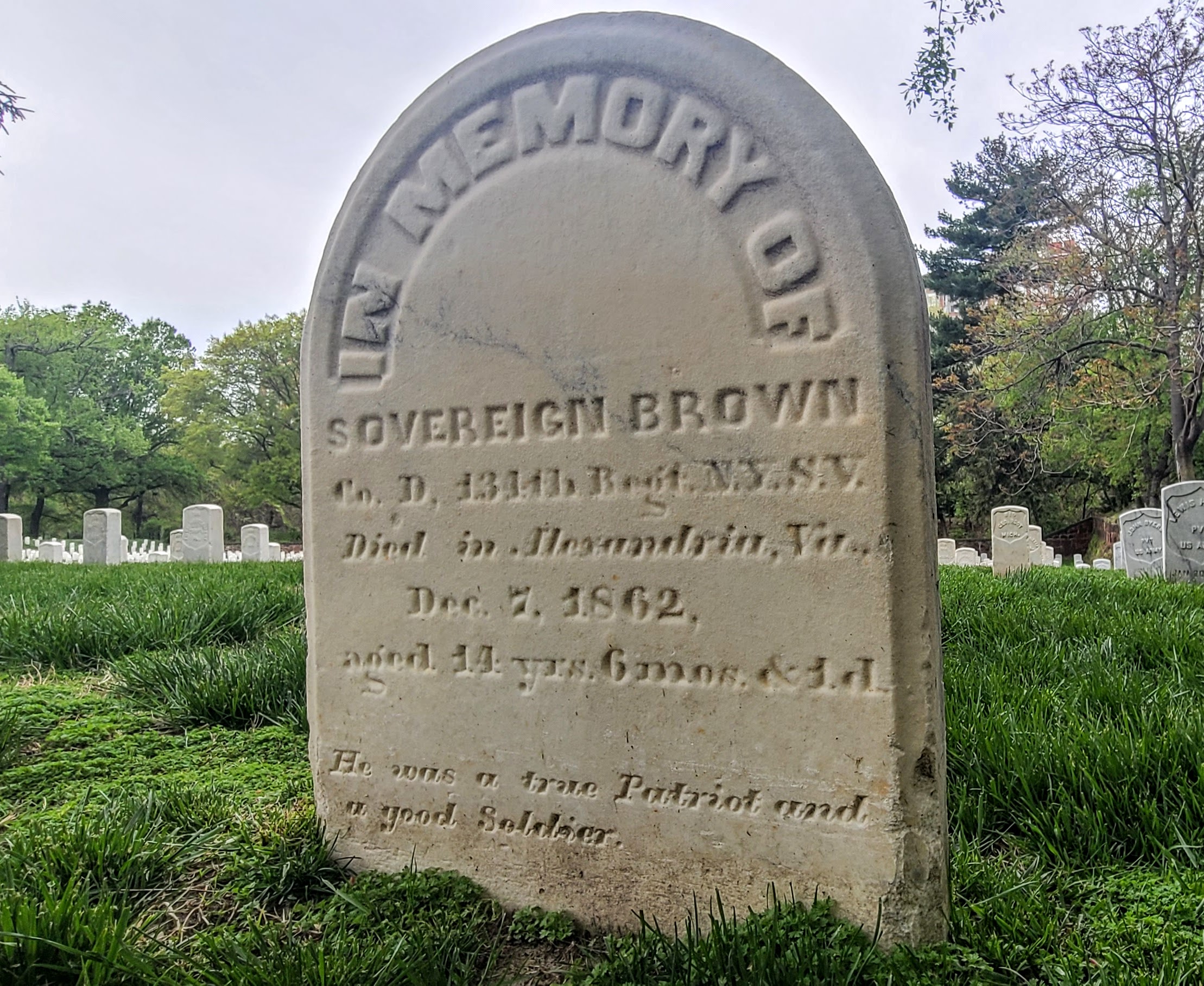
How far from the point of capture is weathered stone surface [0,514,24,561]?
44.4ft

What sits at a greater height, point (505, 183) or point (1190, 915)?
point (505, 183)

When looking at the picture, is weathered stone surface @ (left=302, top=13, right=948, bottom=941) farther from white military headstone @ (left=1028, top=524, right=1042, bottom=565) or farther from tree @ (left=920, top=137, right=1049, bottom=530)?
tree @ (left=920, top=137, right=1049, bottom=530)

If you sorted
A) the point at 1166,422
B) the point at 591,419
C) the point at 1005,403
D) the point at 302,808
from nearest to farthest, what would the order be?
the point at 591,419, the point at 302,808, the point at 1005,403, the point at 1166,422

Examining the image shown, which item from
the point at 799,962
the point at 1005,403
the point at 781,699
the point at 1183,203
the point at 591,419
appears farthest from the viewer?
the point at 1005,403

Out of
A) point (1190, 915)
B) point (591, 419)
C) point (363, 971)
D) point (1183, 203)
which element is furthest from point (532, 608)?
point (1183, 203)

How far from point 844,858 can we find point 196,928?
1.49 m

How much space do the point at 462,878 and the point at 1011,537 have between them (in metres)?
10.5

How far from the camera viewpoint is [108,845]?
201cm

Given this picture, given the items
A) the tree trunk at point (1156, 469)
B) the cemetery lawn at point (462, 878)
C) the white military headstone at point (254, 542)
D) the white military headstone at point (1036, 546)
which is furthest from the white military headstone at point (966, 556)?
Answer: the cemetery lawn at point (462, 878)

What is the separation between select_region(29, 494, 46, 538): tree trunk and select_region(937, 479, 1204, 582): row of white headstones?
132 feet

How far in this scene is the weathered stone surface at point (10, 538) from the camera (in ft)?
44.4

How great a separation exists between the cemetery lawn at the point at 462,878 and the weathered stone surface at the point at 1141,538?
9800 millimetres

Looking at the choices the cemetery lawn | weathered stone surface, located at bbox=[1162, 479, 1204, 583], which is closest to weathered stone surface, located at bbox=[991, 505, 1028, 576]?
weathered stone surface, located at bbox=[1162, 479, 1204, 583]

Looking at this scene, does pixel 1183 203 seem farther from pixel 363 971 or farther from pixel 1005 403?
pixel 363 971
